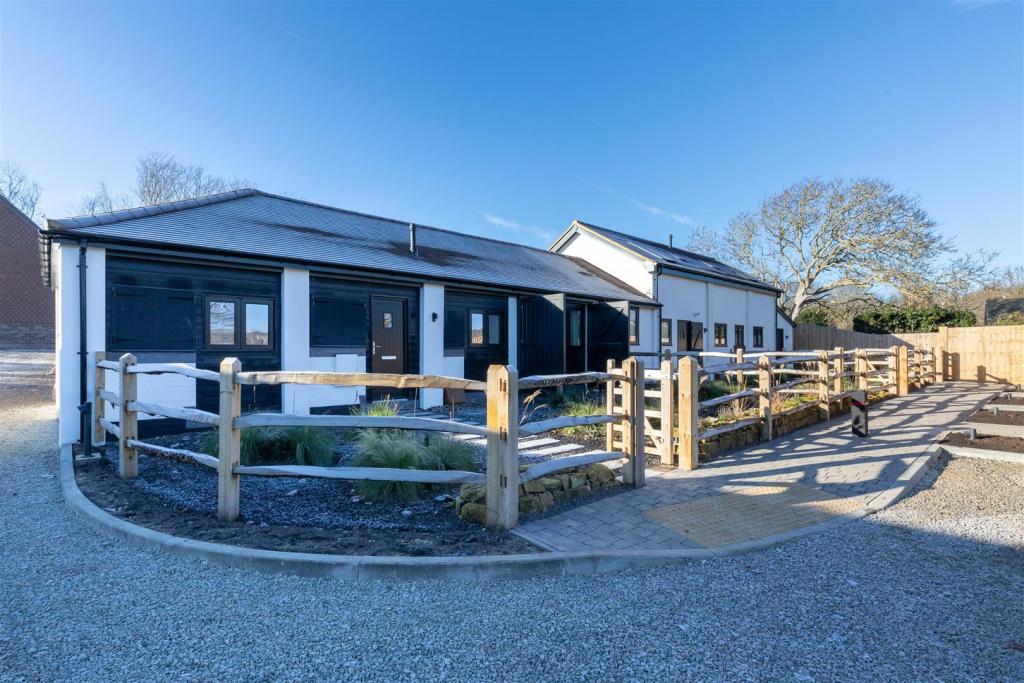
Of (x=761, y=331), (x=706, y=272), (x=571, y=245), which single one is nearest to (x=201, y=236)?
(x=571, y=245)

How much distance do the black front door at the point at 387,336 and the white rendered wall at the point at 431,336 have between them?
44 cm

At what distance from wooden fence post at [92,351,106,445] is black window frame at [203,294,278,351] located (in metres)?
2.04

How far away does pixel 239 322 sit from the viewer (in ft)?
30.9

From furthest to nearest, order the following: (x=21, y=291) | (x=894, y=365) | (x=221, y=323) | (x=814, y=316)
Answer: (x=814, y=316) < (x=21, y=291) < (x=894, y=365) < (x=221, y=323)

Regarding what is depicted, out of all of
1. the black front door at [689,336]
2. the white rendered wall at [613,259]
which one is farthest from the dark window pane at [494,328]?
the black front door at [689,336]

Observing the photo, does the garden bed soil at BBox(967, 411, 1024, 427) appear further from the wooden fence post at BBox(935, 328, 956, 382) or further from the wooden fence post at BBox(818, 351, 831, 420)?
the wooden fence post at BBox(935, 328, 956, 382)

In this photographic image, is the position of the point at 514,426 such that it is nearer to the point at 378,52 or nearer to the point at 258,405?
the point at 258,405

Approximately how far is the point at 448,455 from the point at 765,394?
17.1ft

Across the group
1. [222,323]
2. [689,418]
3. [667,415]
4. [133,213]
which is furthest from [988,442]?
[133,213]

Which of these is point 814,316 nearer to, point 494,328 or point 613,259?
point 613,259

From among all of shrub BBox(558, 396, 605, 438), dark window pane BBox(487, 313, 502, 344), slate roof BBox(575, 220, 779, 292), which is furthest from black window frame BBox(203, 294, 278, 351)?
slate roof BBox(575, 220, 779, 292)

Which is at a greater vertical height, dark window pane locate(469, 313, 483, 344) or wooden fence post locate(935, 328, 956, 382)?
dark window pane locate(469, 313, 483, 344)

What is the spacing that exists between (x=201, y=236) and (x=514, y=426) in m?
7.98

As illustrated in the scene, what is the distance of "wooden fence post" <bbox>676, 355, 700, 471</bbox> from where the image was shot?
A: 623 cm
